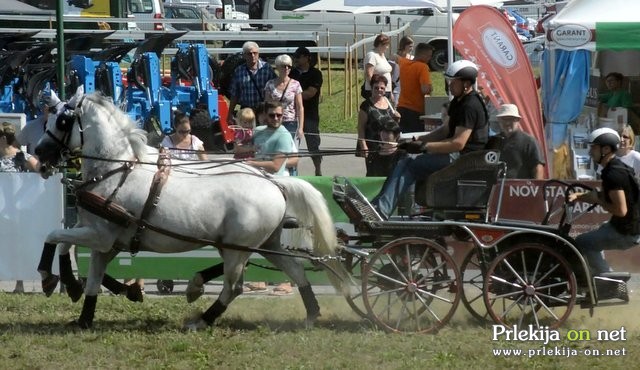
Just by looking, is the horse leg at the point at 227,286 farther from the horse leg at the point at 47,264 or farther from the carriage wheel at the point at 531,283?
the carriage wheel at the point at 531,283

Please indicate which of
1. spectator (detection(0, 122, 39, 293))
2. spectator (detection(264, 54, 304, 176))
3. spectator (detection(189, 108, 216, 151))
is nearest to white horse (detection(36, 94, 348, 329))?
spectator (detection(0, 122, 39, 293))

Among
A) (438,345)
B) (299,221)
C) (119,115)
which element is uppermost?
(119,115)

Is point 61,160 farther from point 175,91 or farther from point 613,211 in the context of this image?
point 175,91

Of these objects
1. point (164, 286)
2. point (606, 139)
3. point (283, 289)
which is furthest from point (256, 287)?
point (606, 139)

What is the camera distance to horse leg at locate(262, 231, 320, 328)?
9.32 metres

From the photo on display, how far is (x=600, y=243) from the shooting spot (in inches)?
361

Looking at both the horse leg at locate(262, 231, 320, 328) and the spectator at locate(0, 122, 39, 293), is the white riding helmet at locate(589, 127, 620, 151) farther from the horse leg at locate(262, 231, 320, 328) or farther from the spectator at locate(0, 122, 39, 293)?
the spectator at locate(0, 122, 39, 293)

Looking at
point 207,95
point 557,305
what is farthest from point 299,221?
point 207,95

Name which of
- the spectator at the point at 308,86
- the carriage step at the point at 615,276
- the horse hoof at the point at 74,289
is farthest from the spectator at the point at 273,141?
the spectator at the point at 308,86

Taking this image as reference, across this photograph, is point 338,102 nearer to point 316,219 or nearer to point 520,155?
point 520,155

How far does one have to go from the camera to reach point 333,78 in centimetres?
2842

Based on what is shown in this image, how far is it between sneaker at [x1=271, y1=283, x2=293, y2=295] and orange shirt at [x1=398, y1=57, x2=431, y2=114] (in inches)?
200

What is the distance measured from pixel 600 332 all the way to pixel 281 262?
249 centimetres

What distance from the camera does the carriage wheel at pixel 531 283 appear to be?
9.02 meters
